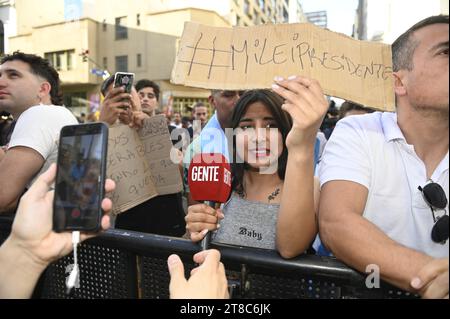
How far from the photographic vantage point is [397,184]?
1.35 metres

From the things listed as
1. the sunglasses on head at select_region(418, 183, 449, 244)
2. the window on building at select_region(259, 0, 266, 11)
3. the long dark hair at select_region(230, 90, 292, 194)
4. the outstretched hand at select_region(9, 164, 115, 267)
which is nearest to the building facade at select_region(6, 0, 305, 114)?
the window on building at select_region(259, 0, 266, 11)

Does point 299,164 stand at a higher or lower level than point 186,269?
higher

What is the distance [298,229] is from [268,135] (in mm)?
669

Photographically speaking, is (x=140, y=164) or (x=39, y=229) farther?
(x=140, y=164)

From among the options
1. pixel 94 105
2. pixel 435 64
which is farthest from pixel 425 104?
pixel 94 105

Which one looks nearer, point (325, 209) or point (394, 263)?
point (394, 263)

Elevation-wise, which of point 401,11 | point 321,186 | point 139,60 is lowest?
point 321,186

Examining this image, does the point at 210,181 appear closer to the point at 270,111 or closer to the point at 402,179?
the point at 402,179

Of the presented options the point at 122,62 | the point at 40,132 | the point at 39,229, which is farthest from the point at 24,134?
the point at 122,62

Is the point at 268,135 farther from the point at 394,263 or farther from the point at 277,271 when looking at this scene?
the point at 394,263

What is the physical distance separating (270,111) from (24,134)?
1.21 m

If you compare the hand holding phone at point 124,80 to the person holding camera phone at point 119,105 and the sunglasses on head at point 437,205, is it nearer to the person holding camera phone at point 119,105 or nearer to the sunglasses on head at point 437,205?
the person holding camera phone at point 119,105

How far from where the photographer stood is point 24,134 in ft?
6.58

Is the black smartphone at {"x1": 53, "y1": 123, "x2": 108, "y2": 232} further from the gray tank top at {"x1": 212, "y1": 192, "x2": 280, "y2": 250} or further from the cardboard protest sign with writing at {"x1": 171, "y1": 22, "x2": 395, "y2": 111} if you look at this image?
the gray tank top at {"x1": 212, "y1": 192, "x2": 280, "y2": 250}
